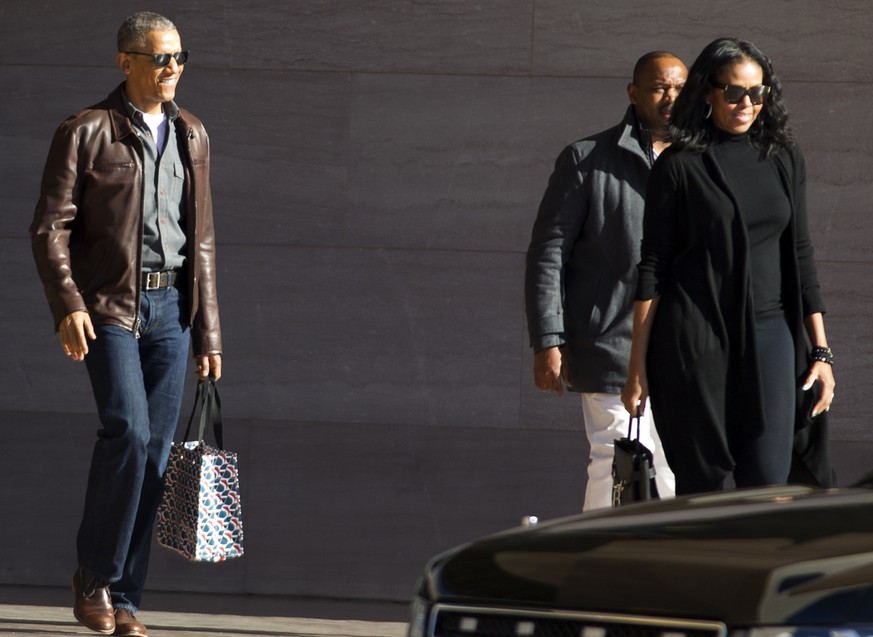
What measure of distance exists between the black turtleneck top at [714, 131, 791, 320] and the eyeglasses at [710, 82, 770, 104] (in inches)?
5.4

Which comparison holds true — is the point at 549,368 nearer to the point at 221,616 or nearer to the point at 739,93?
the point at 739,93

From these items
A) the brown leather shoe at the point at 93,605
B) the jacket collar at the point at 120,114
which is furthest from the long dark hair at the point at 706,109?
the brown leather shoe at the point at 93,605

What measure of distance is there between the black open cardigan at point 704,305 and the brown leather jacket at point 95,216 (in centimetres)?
174

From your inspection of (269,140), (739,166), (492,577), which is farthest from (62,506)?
(492,577)

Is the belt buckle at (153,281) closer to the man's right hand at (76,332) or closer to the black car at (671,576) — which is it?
the man's right hand at (76,332)

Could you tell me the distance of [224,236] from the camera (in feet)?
23.2

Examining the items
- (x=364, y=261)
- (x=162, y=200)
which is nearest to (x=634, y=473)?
(x=162, y=200)

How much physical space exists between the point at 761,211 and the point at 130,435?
2.17m

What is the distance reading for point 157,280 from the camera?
5.44 meters

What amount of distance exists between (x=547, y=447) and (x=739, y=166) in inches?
98.9

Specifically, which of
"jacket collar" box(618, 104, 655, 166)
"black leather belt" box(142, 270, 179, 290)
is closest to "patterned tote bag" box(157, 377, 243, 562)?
"black leather belt" box(142, 270, 179, 290)

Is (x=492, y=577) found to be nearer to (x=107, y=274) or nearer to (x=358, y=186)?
(x=107, y=274)

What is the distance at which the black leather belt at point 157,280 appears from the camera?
5.42m

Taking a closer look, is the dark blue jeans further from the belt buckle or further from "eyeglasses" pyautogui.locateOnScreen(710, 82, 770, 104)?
"eyeglasses" pyautogui.locateOnScreen(710, 82, 770, 104)
